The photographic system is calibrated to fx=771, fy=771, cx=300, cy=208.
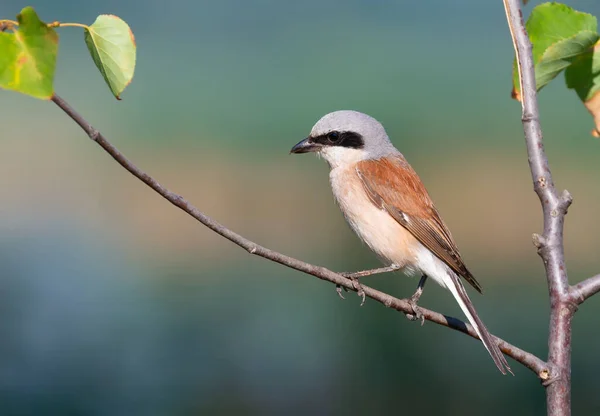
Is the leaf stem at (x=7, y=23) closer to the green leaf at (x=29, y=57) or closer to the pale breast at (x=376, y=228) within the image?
the green leaf at (x=29, y=57)

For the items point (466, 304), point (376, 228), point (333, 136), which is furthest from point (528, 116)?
point (333, 136)

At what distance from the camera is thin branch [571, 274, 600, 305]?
4.19 ft

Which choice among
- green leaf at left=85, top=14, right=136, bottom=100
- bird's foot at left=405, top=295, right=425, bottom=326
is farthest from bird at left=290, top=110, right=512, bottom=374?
green leaf at left=85, top=14, right=136, bottom=100

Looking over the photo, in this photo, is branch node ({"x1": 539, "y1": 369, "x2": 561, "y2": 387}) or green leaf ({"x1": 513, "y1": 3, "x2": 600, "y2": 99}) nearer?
branch node ({"x1": 539, "y1": 369, "x2": 561, "y2": 387})

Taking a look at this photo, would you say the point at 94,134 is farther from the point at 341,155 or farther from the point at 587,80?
the point at 341,155

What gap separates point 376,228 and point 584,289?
1.50m

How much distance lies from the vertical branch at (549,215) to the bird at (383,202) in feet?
4.20

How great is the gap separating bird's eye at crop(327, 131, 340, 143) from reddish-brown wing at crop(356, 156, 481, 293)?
0.43 ft

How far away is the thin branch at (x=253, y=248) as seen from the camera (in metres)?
1.21

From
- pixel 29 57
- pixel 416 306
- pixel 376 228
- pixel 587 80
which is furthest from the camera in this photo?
pixel 376 228

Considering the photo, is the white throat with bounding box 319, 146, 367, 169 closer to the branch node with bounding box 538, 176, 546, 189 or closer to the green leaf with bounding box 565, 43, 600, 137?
the green leaf with bounding box 565, 43, 600, 137

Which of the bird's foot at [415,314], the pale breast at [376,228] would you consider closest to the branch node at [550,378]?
the bird's foot at [415,314]

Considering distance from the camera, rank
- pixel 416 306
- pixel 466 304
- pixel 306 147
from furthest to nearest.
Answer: pixel 306 147, pixel 466 304, pixel 416 306

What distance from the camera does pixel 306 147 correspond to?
2922mm
